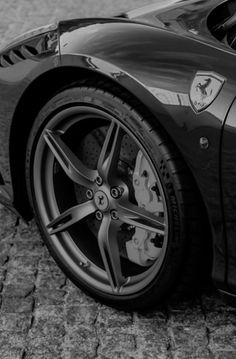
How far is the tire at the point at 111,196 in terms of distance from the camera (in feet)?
9.46

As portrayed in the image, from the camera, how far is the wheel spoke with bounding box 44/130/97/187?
331 centimetres

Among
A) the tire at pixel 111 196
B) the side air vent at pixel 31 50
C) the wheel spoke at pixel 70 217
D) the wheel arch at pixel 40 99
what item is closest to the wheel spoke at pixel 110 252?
the tire at pixel 111 196

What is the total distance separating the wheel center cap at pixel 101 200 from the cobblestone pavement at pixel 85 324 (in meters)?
0.46

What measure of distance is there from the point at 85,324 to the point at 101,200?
0.52m

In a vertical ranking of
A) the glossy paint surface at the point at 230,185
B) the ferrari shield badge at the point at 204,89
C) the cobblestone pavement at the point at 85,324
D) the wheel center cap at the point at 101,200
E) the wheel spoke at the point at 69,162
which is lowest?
the cobblestone pavement at the point at 85,324

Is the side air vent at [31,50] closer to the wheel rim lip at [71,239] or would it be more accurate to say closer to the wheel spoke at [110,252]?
the wheel rim lip at [71,239]

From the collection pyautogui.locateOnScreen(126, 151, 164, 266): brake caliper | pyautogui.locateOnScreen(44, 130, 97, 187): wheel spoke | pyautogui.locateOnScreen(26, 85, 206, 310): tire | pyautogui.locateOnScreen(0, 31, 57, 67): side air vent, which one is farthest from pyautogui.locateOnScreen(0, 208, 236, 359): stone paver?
pyautogui.locateOnScreen(0, 31, 57, 67): side air vent

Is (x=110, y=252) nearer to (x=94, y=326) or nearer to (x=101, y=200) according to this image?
(x=101, y=200)

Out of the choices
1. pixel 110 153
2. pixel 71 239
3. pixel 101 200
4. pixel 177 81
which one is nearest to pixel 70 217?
pixel 71 239

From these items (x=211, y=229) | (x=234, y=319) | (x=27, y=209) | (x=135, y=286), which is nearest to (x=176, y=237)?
(x=211, y=229)

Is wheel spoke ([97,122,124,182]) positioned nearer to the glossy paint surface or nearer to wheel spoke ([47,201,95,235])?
wheel spoke ([47,201,95,235])

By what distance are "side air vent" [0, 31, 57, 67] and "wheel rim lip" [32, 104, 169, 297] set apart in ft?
0.92

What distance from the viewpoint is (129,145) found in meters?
3.24

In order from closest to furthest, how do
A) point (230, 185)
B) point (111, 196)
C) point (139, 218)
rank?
1. point (230, 185)
2. point (139, 218)
3. point (111, 196)
